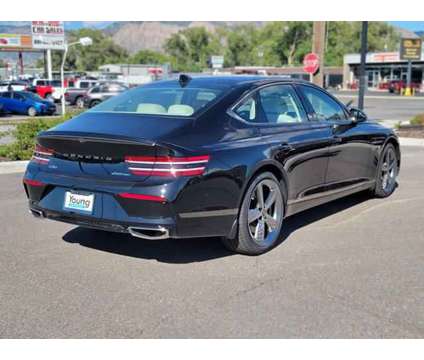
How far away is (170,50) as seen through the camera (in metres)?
144

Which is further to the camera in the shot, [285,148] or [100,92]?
[100,92]

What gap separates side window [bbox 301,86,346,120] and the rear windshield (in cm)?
136

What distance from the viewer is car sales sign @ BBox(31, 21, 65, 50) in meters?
30.5

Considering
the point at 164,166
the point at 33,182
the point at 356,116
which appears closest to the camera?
the point at 164,166

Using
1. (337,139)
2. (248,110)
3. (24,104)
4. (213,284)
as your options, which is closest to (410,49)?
(24,104)

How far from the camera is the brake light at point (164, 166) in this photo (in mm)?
4277

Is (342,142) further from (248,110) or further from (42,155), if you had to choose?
(42,155)

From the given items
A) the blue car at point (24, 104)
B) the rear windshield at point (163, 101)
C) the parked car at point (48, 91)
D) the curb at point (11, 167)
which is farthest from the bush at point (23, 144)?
the parked car at point (48, 91)

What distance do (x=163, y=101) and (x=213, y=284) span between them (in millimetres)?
1871

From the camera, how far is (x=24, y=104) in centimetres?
2848

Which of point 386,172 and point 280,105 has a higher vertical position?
point 280,105

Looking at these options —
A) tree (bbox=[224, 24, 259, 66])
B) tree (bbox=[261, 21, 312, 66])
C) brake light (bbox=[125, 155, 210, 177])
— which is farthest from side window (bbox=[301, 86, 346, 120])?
tree (bbox=[224, 24, 259, 66])

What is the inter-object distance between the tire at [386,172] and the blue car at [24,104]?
922 inches

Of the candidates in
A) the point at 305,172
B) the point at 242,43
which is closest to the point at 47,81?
the point at 305,172
